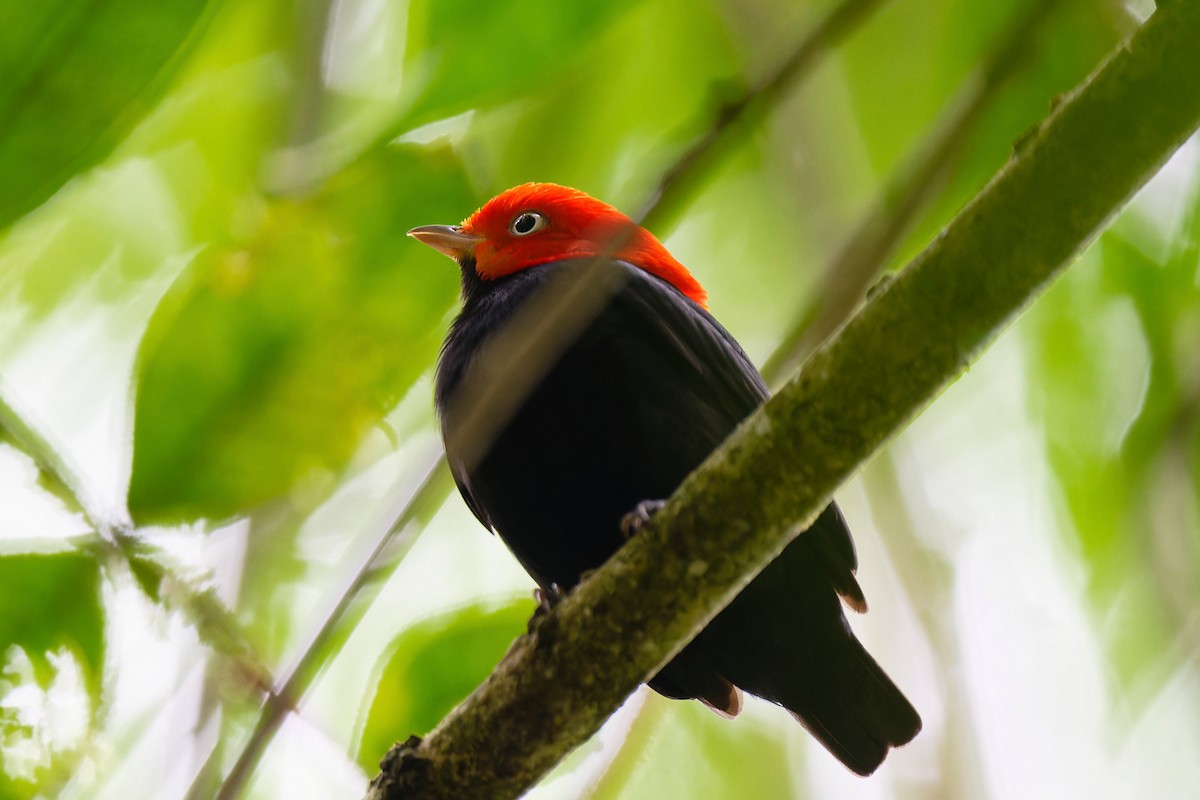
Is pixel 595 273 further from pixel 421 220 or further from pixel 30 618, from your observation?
pixel 30 618

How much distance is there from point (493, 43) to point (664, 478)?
5.02 ft

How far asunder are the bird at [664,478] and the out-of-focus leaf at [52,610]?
1.31m

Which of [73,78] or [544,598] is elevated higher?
[73,78]

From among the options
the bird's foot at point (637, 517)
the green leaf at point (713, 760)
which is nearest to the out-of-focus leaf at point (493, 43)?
the bird's foot at point (637, 517)

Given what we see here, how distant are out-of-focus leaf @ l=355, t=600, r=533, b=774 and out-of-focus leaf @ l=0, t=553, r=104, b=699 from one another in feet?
1.80

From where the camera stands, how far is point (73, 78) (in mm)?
1805

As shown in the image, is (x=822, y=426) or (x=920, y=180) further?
(x=822, y=426)

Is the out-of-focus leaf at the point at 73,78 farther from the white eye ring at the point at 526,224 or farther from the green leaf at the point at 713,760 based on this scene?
the white eye ring at the point at 526,224

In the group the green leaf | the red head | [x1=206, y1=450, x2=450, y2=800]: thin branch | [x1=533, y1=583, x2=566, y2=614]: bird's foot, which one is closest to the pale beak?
the red head

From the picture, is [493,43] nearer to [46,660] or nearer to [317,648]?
[317,648]

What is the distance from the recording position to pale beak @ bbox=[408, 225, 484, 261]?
3949 mm

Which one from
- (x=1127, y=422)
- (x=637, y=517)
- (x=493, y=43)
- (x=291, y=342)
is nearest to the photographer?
(x=493, y=43)

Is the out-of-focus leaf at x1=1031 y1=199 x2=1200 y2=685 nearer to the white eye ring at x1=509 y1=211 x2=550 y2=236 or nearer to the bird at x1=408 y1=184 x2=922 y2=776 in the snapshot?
the bird at x1=408 y1=184 x2=922 y2=776

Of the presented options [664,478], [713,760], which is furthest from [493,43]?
[713,760]
